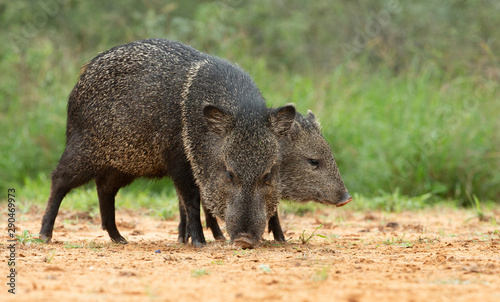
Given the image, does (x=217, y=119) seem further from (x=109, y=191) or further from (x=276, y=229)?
(x=109, y=191)

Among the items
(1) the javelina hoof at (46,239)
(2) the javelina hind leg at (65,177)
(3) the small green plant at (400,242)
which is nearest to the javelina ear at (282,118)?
(3) the small green plant at (400,242)

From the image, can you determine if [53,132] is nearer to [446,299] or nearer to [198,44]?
[198,44]

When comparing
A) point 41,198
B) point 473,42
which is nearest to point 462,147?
point 473,42

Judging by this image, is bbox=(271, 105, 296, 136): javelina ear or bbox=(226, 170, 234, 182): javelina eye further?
bbox=(271, 105, 296, 136): javelina ear

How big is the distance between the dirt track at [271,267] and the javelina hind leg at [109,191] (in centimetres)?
12

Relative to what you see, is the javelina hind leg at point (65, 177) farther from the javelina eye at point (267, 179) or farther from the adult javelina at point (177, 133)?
the javelina eye at point (267, 179)

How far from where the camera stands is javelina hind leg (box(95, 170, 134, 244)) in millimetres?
5043

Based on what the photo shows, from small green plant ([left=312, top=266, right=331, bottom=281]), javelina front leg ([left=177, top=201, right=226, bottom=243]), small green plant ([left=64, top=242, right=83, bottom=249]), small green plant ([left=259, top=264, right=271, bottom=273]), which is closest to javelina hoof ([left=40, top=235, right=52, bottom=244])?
small green plant ([left=64, top=242, right=83, bottom=249])

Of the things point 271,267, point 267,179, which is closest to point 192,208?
point 267,179

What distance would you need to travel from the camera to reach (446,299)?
2.46m

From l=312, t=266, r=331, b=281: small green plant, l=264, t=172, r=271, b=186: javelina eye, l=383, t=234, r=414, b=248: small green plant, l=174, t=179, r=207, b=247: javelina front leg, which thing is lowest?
l=312, t=266, r=331, b=281: small green plant

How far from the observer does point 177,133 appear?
4.60 meters

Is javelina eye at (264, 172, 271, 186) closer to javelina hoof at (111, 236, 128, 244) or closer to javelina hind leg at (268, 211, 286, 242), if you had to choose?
javelina hind leg at (268, 211, 286, 242)

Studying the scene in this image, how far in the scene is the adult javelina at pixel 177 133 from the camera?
14.0ft
